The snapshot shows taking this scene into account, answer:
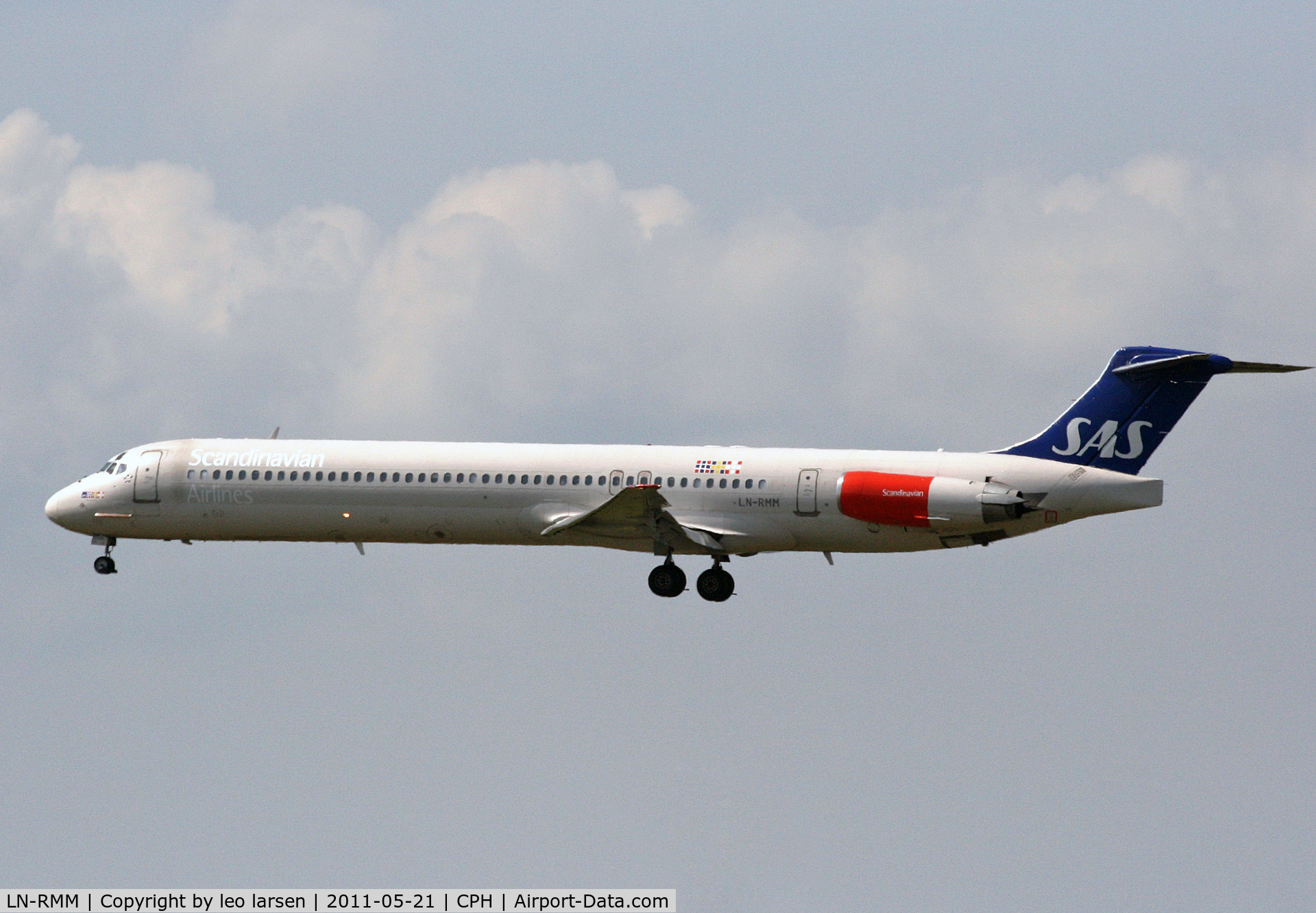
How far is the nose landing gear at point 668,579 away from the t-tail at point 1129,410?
356 inches

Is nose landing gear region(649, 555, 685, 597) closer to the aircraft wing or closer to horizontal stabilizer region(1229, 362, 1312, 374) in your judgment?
the aircraft wing

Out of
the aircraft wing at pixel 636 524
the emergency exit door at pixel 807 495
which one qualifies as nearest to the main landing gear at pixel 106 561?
the aircraft wing at pixel 636 524

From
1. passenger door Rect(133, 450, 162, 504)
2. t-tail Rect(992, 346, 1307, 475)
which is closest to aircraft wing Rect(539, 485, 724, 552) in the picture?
t-tail Rect(992, 346, 1307, 475)

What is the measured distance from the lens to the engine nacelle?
41156 millimetres

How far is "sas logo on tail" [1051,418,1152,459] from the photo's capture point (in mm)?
41094

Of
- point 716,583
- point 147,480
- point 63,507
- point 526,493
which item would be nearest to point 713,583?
point 716,583

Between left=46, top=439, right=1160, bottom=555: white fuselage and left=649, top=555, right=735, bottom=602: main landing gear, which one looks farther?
left=649, top=555, right=735, bottom=602: main landing gear

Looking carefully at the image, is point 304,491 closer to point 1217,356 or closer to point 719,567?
point 719,567

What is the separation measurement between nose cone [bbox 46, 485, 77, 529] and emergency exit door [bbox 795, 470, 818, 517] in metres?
18.6

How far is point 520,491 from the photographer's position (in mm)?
44312

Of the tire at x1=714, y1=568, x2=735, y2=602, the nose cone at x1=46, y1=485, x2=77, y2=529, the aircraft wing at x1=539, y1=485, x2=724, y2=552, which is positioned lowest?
the tire at x1=714, y1=568, x2=735, y2=602

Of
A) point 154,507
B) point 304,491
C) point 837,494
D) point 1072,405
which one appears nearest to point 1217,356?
point 1072,405

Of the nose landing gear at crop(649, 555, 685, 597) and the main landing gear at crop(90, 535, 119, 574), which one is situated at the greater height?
the main landing gear at crop(90, 535, 119, 574)

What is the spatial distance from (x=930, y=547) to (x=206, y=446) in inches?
712
